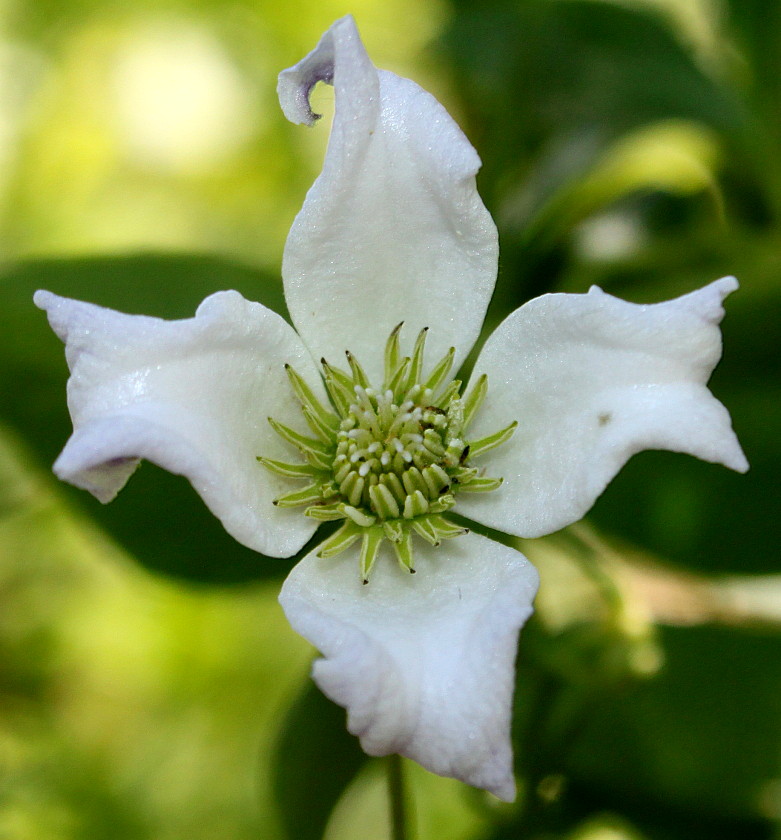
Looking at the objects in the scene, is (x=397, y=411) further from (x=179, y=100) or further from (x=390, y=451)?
(x=179, y=100)

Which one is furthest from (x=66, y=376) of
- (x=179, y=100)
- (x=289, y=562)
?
(x=179, y=100)

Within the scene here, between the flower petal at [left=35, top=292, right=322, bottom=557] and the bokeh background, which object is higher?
the flower petal at [left=35, top=292, right=322, bottom=557]

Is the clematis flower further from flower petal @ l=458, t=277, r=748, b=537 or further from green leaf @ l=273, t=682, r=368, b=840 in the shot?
green leaf @ l=273, t=682, r=368, b=840

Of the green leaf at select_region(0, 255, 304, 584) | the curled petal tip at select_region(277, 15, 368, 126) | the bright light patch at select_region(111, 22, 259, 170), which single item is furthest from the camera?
the bright light patch at select_region(111, 22, 259, 170)

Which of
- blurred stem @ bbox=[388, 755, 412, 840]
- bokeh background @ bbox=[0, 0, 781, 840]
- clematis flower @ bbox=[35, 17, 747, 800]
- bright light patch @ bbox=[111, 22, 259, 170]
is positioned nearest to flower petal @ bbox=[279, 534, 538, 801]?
clematis flower @ bbox=[35, 17, 747, 800]

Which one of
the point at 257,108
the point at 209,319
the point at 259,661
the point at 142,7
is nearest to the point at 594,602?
the point at 259,661

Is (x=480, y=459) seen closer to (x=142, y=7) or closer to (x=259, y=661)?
(x=259, y=661)
